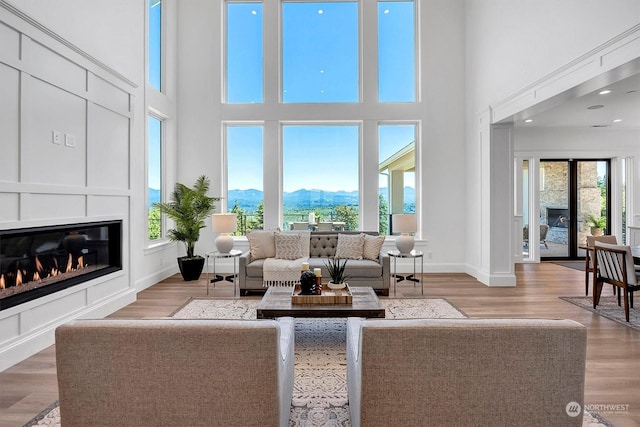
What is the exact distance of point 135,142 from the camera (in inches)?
198

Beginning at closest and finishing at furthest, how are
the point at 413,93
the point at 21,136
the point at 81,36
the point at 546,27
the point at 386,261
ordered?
the point at 21,136 → the point at 81,36 → the point at 546,27 → the point at 386,261 → the point at 413,93

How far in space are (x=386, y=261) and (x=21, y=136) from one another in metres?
4.11

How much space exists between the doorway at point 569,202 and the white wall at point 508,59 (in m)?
3.08

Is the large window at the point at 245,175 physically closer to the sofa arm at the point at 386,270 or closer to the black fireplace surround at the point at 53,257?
the black fireplace surround at the point at 53,257

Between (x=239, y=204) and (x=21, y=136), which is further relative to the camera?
(x=239, y=204)

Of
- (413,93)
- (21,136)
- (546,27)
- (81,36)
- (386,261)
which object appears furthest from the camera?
(413,93)

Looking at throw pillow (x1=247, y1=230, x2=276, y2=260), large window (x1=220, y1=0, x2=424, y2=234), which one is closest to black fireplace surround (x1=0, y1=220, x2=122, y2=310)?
throw pillow (x1=247, y1=230, x2=276, y2=260)

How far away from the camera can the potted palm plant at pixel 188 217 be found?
231 inches

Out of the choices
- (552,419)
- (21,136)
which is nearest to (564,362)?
(552,419)

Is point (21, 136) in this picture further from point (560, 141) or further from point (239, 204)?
point (560, 141)

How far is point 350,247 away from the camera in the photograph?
17.6 feet

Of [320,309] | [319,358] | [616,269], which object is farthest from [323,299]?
[616,269]

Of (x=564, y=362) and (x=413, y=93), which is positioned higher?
(x=413, y=93)

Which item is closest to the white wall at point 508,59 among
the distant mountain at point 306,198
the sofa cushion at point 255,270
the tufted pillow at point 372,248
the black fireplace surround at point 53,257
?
the distant mountain at point 306,198
